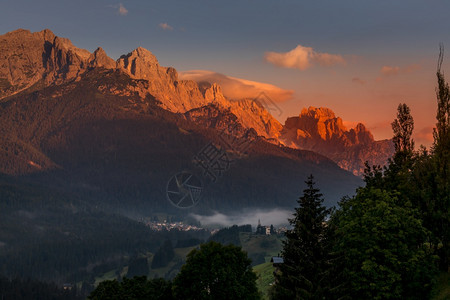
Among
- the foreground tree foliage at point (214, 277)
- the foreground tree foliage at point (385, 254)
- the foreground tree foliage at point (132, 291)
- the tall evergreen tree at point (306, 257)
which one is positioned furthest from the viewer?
the foreground tree foliage at point (132, 291)

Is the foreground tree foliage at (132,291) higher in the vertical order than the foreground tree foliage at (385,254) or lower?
lower

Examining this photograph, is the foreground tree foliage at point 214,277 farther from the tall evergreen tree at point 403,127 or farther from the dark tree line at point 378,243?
the tall evergreen tree at point 403,127

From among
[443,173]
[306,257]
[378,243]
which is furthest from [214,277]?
[443,173]

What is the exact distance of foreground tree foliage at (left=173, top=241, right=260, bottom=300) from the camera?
85.1 m

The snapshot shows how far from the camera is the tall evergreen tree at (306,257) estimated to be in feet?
228

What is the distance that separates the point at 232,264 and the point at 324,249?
23331 millimetres

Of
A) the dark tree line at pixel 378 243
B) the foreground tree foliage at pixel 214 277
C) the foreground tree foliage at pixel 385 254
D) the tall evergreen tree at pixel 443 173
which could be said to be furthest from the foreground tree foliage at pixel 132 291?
the tall evergreen tree at pixel 443 173

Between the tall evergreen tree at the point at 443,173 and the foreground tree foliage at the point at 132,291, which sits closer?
the tall evergreen tree at the point at 443,173

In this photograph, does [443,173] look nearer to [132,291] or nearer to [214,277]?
[214,277]

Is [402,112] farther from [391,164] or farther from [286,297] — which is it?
[286,297]

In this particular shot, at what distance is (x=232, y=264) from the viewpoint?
290 ft

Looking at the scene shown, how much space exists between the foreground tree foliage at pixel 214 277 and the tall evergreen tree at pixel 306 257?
14.6 metres

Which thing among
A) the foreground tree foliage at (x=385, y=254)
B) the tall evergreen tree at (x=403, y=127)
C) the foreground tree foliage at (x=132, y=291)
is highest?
the tall evergreen tree at (x=403, y=127)

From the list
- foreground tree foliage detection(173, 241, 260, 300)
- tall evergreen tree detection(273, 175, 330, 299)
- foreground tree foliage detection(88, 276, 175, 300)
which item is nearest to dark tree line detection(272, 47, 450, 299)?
tall evergreen tree detection(273, 175, 330, 299)
